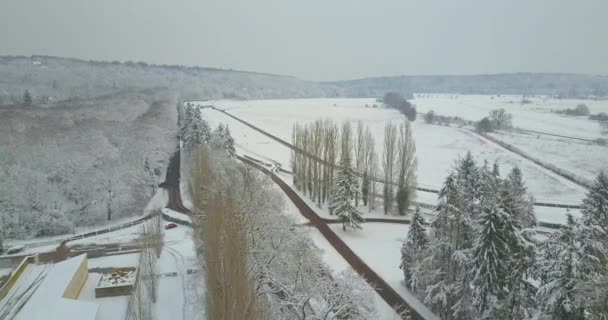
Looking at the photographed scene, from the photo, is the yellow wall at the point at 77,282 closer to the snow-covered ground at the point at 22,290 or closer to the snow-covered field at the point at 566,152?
the snow-covered ground at the point at 22,290

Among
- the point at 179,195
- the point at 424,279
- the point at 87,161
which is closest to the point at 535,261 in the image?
the point at 424,279

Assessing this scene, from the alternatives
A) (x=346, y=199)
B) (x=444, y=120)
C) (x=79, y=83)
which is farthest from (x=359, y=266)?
(x=79, y=83)

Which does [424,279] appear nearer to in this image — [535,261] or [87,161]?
[535,261]

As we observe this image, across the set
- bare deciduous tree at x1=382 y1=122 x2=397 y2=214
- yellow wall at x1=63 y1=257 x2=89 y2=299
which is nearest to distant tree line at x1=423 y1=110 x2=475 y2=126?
bare deciduous tree at x1=382 y1=122 x2=397 y2=214

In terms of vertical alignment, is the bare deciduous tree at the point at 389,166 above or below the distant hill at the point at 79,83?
below

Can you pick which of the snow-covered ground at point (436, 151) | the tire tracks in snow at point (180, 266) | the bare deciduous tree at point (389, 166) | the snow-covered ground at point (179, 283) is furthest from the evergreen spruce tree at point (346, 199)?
the tire tracks in snow at point (180, 266)

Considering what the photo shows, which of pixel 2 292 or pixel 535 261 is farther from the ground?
pixel 535 261
